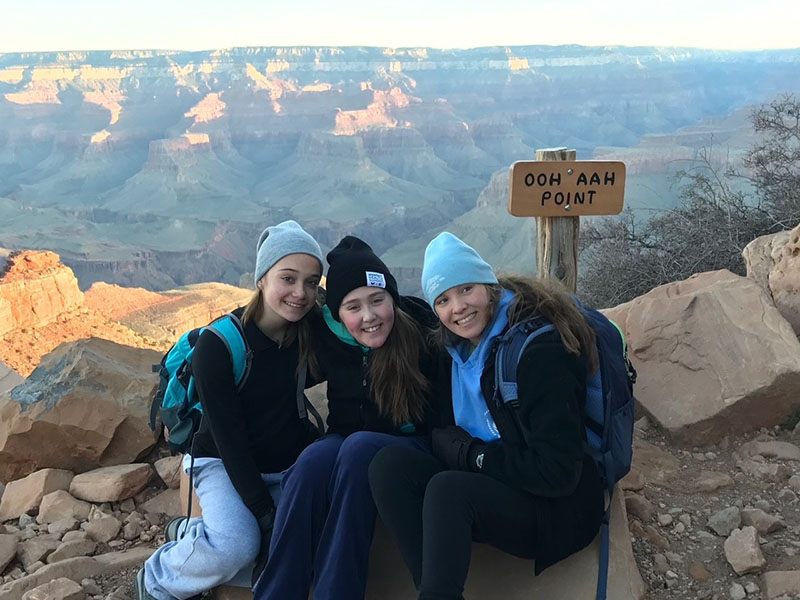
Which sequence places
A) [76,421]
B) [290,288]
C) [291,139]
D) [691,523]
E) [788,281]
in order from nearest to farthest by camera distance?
[290,288] < [691,523] < [76,421] < [788,281] < [291,139]

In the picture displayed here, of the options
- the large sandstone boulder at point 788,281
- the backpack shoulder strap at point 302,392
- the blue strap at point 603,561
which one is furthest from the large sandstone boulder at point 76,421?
the large sandstone boulder at point 788,281

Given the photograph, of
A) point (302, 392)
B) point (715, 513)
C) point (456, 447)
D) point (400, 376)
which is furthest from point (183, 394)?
point (715, 513)

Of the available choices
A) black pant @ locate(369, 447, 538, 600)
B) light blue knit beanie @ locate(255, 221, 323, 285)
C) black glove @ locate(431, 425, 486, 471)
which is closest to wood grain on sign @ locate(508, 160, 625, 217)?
light blue knit beanie @ locate(255, 221, 323, 285)

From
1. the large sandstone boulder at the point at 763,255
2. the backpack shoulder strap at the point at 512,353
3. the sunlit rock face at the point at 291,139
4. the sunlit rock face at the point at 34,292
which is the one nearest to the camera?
the backpack shoulder strap at the point at 512,353

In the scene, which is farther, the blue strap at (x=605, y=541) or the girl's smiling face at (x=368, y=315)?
the girl's smiling face at (x=368, y=315)

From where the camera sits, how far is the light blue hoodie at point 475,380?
2320 millimetres

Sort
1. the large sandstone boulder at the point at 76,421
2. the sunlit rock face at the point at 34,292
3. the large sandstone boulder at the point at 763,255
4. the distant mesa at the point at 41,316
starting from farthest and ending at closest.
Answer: the sunlit rock face at the point at 34,292 < the distant mesa at the point at 41,316 < the large sandstone boulder at the point at 763,255 < the large sandstone boulder at the point at 76,421

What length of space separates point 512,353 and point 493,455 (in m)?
0.33

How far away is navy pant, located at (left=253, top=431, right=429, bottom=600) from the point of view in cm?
223

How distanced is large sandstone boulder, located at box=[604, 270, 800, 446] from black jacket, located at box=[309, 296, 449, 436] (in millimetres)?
1717

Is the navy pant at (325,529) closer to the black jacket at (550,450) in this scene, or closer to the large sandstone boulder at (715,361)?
the black jacket at (550,450)

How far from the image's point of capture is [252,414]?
264 centimetres

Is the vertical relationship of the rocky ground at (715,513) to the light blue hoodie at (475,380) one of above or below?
below

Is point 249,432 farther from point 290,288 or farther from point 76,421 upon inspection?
point 76,421
